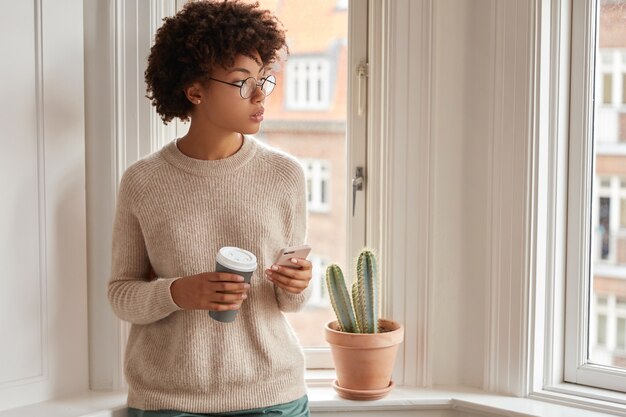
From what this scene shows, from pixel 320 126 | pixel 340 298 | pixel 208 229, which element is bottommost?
pixel 340 298

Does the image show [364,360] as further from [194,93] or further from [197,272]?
[194,93]

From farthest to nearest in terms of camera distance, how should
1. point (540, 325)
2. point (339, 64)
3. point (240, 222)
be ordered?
point (339, 64) < point (540, 325) < point (240, 222)

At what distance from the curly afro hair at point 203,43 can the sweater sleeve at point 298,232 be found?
314mm

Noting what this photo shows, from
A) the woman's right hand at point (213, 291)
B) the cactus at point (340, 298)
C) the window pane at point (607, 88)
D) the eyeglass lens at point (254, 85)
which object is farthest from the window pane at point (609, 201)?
the woman's right hand at point (213, 291)

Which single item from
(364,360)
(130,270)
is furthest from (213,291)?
(364,360)

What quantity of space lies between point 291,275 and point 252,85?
0.45 metres

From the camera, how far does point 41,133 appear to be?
206 centimetres

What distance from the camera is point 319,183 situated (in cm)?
243

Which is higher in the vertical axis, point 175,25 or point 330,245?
point 175,25

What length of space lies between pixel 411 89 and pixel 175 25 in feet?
2.42

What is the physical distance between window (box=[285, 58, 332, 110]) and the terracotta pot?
681mm

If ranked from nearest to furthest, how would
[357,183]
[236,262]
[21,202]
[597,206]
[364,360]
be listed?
[236,262] < [21,202] < [364,360] < [597,206] < [357,183]

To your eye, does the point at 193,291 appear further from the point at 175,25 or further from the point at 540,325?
the point at 540,325

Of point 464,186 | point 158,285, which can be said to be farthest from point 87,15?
point 464,186
